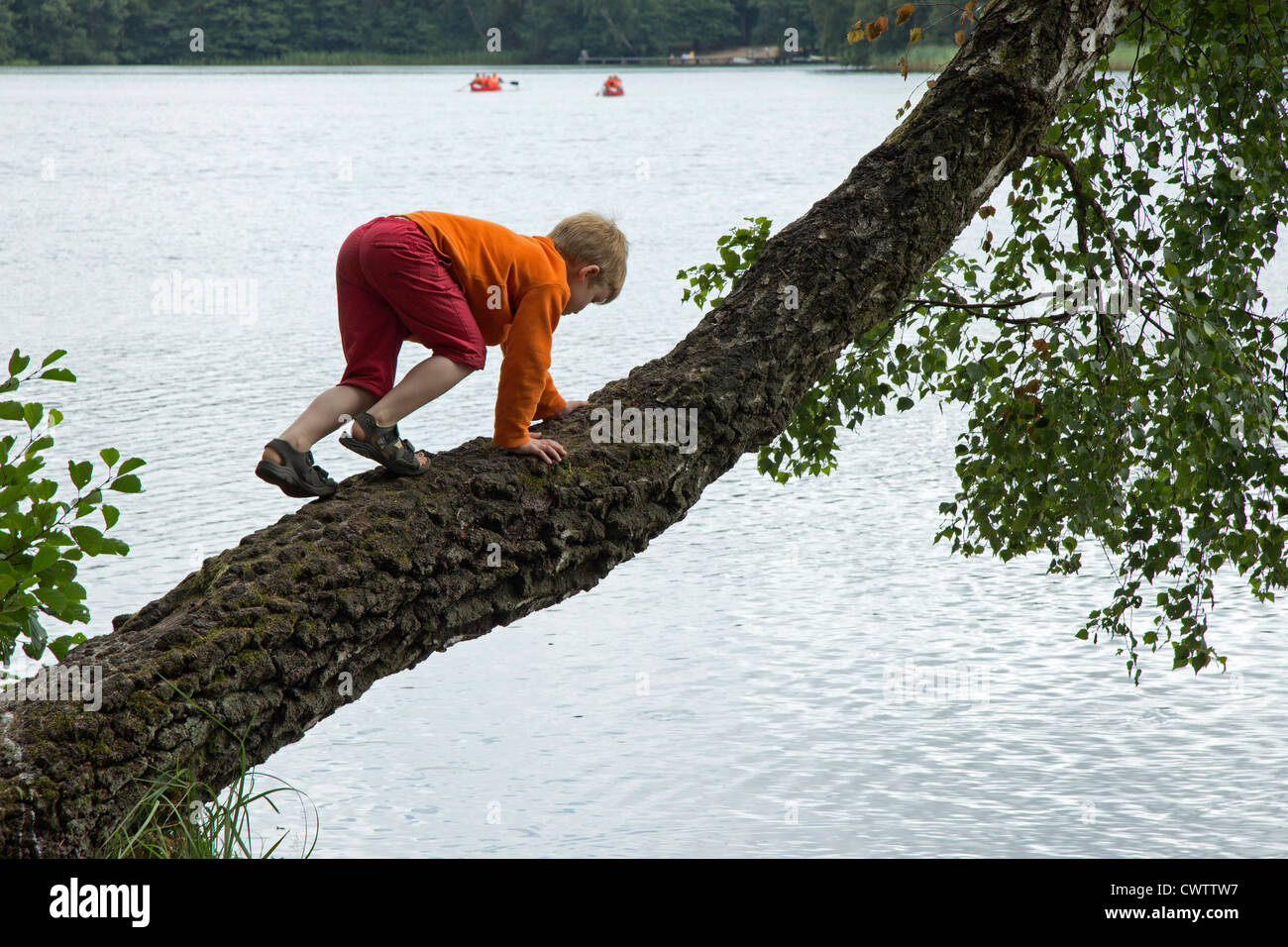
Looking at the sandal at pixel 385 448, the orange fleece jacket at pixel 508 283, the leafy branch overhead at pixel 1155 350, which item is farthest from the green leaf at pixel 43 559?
the leafy branch overhead at pixel 1155 350

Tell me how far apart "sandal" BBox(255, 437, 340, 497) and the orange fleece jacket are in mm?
562

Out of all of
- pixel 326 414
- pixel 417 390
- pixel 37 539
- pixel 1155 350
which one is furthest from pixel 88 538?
pixel 1155 350

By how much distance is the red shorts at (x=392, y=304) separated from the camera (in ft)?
13.5

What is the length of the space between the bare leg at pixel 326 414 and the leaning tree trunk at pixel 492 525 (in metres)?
0.19

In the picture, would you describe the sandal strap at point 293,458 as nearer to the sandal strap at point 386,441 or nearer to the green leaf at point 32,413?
the sandal strap at point 386,441

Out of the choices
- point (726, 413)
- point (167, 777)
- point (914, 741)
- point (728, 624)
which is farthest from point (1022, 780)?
point (167, 777)

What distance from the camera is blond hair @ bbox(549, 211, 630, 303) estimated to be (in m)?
4.45

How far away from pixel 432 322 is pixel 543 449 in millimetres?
541

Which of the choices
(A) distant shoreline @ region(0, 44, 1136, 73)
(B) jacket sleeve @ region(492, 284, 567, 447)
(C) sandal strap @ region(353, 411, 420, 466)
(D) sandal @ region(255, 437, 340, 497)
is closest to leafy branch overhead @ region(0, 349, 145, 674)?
(D) sandal @ region(255, 437, 340, 497)

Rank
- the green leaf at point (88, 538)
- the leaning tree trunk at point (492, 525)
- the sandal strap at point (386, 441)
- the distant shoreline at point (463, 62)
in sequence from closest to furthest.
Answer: the leaning tree trunk at point (492, 525) → the sandal strap at point (386, 441) → the green leaf at point (88, 538) → the distant shoreline at point (463, 62)

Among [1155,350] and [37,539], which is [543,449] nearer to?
[37,539]

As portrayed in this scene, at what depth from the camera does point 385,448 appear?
3.85m

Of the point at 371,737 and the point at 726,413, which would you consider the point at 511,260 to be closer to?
the point at 726,413

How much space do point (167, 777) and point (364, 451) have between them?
1.11 meters
